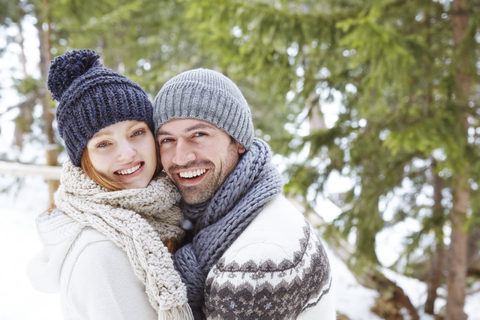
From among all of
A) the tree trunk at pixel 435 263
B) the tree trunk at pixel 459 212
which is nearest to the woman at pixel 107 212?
the tree trunk at pixel 459 212

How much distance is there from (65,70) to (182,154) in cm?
63

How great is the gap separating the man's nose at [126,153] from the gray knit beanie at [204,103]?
0.72 ft

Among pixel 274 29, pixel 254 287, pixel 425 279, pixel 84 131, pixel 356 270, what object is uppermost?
pixel 274 29

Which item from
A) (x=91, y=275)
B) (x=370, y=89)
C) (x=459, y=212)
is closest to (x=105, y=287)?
(x=91, y=275)

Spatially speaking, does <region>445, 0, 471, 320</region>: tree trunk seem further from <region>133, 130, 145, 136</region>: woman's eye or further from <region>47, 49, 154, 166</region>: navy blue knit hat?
<region>47, 49, 154, 166</region>: navy blue knit hat

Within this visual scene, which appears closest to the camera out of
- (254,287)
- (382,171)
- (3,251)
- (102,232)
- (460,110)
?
(254,287)

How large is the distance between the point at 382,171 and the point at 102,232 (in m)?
3.96

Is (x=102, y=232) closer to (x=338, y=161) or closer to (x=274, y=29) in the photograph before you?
(x=274, y=29)

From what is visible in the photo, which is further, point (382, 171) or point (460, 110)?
point (382, 171)

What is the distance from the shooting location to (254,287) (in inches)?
49.3

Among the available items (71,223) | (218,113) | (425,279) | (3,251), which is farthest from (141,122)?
(425,279)

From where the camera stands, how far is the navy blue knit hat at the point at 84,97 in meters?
1.48

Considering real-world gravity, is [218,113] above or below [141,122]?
above

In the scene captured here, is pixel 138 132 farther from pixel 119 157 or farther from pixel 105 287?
pixel 105 287
